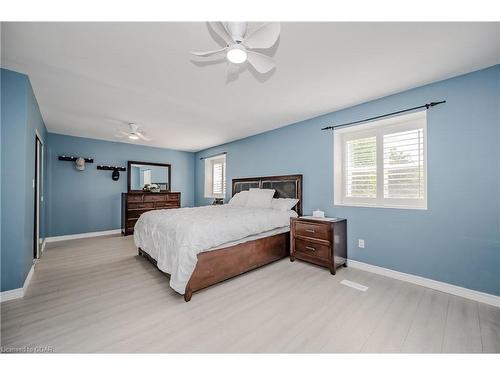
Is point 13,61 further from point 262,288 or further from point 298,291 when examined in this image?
point 298,291

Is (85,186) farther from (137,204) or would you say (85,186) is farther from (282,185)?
(282,185)

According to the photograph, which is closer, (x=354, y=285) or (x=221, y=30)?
(x=221, y=30)

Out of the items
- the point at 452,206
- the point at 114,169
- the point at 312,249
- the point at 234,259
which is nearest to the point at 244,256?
the point at 234,259

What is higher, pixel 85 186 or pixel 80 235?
pixel 85 186

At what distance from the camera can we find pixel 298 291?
2.37 metres

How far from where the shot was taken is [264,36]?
4.86 ft

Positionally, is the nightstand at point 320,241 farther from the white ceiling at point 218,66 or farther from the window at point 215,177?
the window at point 215,177

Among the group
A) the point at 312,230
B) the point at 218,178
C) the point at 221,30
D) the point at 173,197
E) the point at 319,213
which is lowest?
the point at 312,230

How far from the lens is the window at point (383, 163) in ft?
8.67

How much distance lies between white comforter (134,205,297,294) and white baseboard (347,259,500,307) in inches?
54.3

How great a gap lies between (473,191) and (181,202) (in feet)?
21.5

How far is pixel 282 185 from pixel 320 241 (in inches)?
59.1

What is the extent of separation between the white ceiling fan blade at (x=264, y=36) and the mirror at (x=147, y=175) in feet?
→ 17.6
